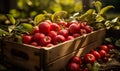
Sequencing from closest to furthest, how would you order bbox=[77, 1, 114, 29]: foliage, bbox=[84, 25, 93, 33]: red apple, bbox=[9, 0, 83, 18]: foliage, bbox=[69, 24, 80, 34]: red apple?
bbox=[69, 24, 80, 34]: red apple
bbox=[84, 25, 93, 33]: red apple
bbox=[77, 1, 114, 29]: foliage
bbox=[9, 0, 83, 18]: foliage

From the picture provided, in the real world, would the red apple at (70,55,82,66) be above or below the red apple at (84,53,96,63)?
above

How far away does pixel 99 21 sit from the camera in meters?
2.38

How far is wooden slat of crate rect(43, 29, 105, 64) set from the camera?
1.71 meters

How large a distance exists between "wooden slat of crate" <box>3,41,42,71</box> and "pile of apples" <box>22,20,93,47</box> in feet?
0.27

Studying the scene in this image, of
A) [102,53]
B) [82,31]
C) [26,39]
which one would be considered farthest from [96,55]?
[26,39]

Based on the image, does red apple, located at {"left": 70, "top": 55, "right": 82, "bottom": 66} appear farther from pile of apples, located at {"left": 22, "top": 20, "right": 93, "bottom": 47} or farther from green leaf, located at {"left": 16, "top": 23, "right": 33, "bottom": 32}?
green leaf, located at {"left": 16, "top": 23, "right": 33, "bottom": 32}

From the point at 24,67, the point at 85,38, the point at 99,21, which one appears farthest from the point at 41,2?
the point at 24,67

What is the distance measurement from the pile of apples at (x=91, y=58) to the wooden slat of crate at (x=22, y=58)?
0.99ft

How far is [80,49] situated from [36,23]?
42 cm

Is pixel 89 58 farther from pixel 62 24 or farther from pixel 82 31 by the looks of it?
pixel 62 24

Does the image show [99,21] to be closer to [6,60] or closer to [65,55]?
[65,55]

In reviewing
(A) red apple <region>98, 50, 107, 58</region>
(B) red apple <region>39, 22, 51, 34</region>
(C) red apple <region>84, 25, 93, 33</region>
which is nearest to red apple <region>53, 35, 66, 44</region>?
(B) red apple <region>39, 22, 51, 34</region>

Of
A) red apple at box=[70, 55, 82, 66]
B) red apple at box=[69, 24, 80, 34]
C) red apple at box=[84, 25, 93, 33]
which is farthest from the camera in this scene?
red apple at box=[84, 25, 93, 33]

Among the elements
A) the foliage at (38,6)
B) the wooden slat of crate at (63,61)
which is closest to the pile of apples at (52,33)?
the wooden slat of crate at (63,61)
